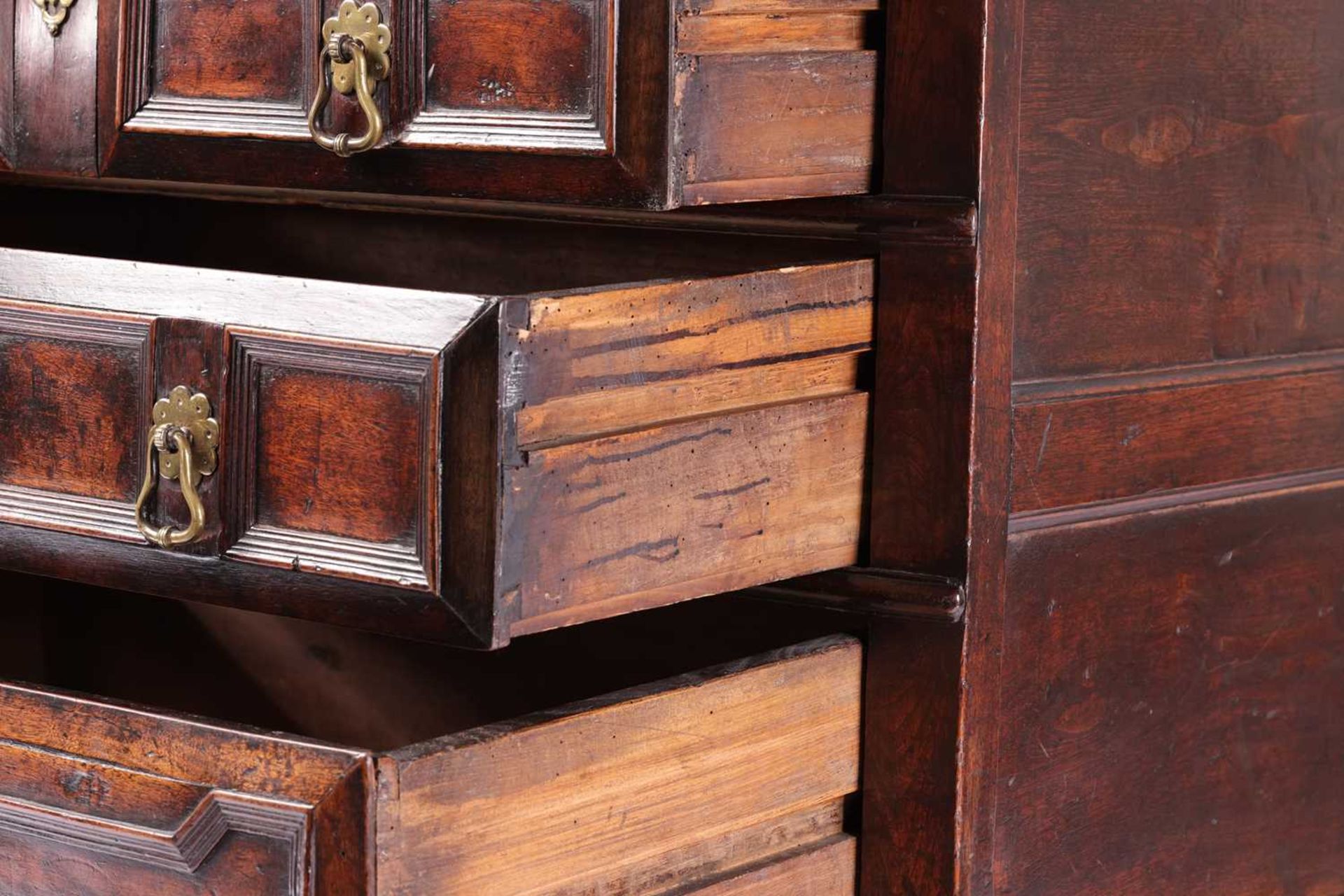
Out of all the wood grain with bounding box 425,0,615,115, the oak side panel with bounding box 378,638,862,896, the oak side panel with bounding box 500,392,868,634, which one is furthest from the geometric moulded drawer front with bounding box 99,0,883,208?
the oak side panel with bounding box 378,638,862,896

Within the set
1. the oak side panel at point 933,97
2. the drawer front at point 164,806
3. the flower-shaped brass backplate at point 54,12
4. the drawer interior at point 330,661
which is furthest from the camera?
the drawer interior at point 330,661

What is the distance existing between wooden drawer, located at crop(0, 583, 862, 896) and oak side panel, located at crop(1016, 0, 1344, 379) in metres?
0.28

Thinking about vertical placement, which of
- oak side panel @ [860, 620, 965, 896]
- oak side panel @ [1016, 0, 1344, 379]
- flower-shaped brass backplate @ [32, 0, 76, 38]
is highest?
flower-shaped brass backplate @ [32, 0, 76, 38]

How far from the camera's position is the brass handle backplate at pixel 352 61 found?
1097 mm

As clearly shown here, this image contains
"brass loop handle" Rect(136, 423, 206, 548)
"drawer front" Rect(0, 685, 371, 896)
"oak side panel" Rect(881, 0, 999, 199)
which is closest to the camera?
"drawer front" Rect(0, 685, 371, 896)

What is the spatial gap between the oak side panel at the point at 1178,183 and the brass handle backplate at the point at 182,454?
492 millimetres

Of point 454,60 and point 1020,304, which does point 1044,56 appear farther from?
point 454,60

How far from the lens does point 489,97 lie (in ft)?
3.55

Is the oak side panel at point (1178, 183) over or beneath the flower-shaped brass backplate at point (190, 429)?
over

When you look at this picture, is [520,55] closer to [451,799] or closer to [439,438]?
[439,438]

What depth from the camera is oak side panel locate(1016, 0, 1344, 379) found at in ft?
3.95

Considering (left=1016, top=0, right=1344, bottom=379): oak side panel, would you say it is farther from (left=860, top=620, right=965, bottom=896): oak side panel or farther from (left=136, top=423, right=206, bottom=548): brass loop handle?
(left=136, top=423, right=206, bottom=548): brass loop handle

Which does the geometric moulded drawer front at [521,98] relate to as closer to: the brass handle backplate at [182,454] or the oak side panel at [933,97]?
the oak side panel at [933,97]

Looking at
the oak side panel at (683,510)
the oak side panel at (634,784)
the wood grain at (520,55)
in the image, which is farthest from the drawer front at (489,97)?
the oak side panel at (634,784)
